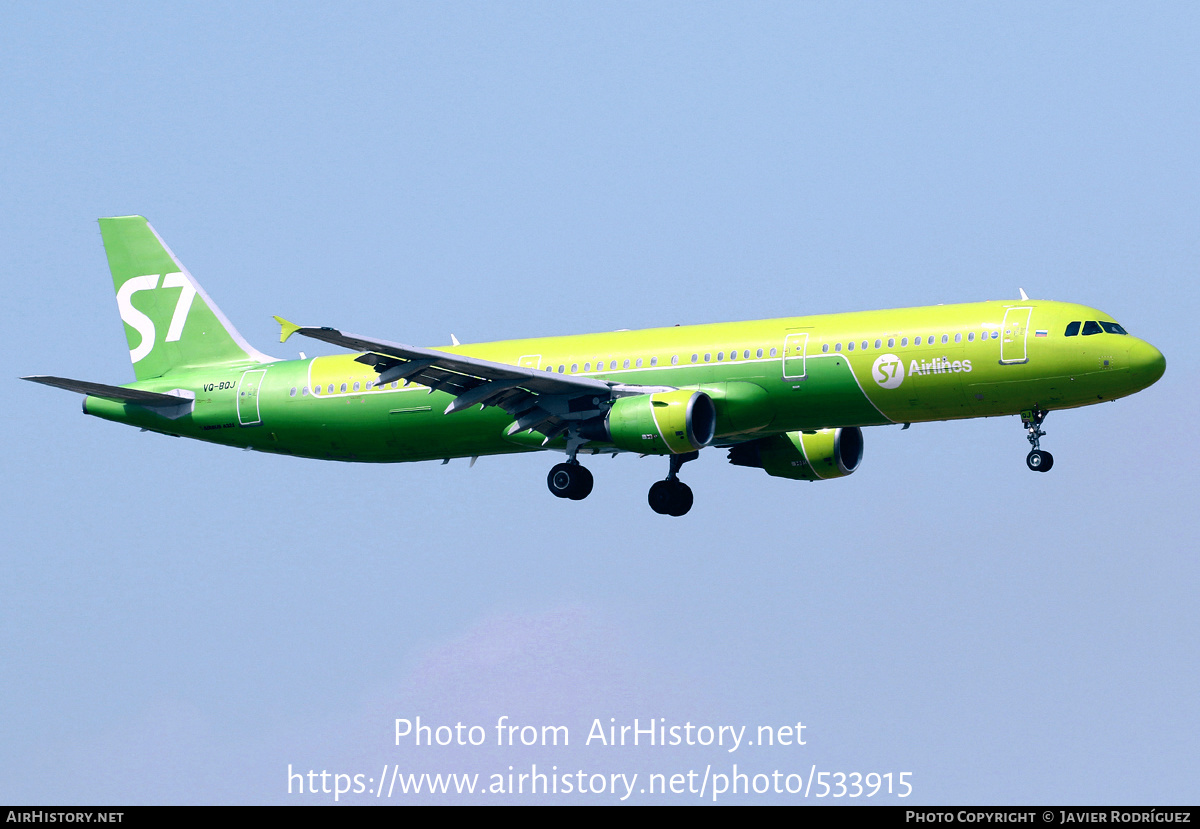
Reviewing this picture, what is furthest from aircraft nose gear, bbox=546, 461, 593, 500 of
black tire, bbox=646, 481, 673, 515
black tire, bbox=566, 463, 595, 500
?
black tire, bbox=646, 481, 673, 515

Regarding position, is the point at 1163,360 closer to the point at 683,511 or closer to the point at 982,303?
the point at 982,303

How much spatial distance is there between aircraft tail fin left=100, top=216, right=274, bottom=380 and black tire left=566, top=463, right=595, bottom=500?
1238cm

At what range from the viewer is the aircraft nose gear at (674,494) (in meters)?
50.9

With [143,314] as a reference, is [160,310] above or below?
above

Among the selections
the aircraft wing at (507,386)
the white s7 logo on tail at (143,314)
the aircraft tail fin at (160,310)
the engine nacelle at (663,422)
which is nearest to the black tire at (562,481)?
the aircraft wing at (507,386)

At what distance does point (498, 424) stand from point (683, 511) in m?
6.40

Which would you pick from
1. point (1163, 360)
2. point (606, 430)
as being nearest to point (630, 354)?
point (606, 430)

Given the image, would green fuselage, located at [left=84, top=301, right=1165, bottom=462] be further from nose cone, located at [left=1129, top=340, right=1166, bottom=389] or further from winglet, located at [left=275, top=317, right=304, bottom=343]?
winglet, located at [left=275, top=317, right=304, bottom=343]

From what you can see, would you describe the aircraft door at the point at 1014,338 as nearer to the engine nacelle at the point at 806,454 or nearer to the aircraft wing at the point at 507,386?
the engine nacelle at the point at 806,454

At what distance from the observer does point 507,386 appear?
152 ft

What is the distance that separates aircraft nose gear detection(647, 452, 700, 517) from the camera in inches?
2003

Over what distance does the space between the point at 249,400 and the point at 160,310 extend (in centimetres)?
597

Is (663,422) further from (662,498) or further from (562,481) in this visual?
(662,498)

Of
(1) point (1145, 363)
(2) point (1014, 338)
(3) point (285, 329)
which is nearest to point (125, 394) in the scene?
(3) point (285, 329)
